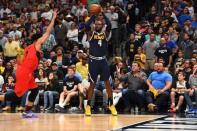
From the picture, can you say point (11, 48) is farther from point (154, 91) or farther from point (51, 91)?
point (154, 91)

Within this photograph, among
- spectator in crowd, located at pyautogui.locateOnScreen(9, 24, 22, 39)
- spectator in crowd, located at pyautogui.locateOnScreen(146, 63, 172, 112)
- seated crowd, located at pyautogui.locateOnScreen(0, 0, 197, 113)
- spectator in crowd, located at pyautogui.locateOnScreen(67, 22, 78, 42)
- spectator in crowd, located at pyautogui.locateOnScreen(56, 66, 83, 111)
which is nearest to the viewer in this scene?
spectator in crowd, located at pyautogui.locateOnScreen(146, 63, 172, 112)

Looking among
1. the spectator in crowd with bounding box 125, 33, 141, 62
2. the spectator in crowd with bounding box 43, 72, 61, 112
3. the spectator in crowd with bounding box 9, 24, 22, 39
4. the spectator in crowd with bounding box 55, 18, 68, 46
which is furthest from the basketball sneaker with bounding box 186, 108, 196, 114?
the spectator in crowd with bounding box 9, 24, 22, 39

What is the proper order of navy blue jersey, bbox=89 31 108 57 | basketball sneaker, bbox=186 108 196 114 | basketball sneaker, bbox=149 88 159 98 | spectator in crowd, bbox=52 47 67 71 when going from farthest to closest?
spectator in crowd, bbox=52 47 67 71
basketball sneaker, bbox=149 88 159 98
basketball sneaker, bbox=186 108 196 114
navy blue jersey, bbox=89 31 108 57

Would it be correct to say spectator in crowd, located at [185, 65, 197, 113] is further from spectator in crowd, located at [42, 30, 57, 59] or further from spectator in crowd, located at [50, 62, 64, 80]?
spectator in crowd, located at [42, 30, 57, 59]

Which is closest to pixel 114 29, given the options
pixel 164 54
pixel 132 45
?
pixel 132 45

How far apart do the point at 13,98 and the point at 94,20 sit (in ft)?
15.9

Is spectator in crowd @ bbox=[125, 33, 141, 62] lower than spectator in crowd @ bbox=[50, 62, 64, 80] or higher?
higher

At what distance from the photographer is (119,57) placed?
54.8 feet

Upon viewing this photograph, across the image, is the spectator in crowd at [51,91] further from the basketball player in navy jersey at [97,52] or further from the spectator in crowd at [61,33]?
the spectator in crowd at [61,33]

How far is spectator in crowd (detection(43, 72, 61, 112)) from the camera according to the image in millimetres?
Answer: 15217

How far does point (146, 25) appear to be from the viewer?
60.0ft

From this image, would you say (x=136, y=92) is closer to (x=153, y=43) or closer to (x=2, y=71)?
(x=153, y=43)

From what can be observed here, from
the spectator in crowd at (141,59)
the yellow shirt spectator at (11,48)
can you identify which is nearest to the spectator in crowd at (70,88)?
the spectator in crowd at (141,59)

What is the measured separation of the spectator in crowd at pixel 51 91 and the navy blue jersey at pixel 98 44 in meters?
3.54
